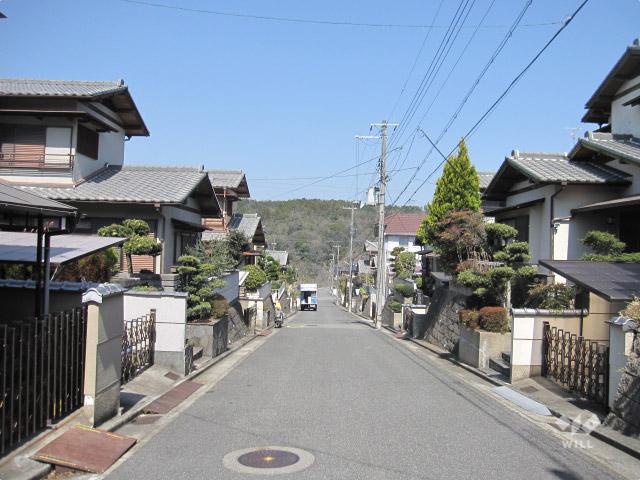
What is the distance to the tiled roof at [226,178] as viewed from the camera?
3809 cm

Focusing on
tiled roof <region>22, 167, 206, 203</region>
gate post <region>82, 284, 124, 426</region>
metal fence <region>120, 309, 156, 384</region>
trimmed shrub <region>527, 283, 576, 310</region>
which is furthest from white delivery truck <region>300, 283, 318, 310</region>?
gate post <region>82, 284, 124, 426</region>

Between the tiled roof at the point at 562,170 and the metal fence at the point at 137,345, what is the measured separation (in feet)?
39.3

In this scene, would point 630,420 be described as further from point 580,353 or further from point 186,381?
point 186,381

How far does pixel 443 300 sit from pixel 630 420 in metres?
16.1

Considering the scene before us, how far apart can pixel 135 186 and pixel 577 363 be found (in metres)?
16.8

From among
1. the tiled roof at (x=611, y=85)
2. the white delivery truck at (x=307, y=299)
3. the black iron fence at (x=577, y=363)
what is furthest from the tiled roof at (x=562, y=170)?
the white delivery truck at (x=307, y=299)

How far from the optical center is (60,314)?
7.77m

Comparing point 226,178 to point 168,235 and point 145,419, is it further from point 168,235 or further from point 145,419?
point 145,419

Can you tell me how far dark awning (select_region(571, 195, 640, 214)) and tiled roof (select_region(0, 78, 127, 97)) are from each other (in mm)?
16750

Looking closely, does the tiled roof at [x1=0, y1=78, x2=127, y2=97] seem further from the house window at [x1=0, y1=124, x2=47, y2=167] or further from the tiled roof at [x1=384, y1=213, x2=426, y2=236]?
the tiled roof at [x1=384, y1=213, x2=426, y2=236]

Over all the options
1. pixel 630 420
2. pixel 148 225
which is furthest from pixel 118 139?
pixel 630 420

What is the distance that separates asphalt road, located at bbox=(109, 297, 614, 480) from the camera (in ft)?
22.3

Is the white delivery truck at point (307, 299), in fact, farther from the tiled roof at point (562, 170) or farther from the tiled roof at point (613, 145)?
the tiled roof at point (613, 145)

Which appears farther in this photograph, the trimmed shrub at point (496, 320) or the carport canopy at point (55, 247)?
the trimmed shrub at point (496, 320)
